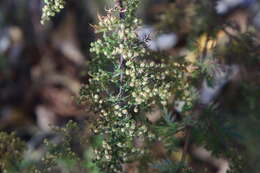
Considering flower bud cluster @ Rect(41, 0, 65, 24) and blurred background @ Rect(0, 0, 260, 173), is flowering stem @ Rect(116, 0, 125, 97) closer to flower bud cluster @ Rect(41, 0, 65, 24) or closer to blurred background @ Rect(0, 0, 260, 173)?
flower bud cluster @ Rect(41, 0, 65, 24)

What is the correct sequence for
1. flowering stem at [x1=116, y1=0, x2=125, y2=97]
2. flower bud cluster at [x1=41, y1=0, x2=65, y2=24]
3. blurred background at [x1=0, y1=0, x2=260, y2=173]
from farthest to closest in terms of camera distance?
1. blurred background at [x1=0, y1=0, x2=260, y2=173]
2. flowering stem at [x1=116, y1=0, x2=125, y2=97]
3. flower bud cluster at [x1=41, y1=0, x2=65, y2=24]

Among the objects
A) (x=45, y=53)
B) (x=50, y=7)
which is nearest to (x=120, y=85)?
(x=50, y=7)

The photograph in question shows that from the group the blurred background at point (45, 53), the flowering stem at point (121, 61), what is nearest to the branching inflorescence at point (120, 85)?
the flowering stem at point (121, 61)

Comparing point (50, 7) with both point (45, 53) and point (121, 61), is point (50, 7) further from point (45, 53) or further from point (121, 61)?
point (45, 53)

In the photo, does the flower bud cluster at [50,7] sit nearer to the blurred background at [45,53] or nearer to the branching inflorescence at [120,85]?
the branching inflorescence at [120,85]

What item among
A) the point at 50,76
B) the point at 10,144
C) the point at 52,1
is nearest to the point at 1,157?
the point at 10,144

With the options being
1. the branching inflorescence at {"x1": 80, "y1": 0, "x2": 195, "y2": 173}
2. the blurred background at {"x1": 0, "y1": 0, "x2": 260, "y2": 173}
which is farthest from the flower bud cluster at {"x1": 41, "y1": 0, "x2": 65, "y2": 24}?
the blurred background at {"x1": 0, "y1": 0, "x2": 260, "y2": 173}

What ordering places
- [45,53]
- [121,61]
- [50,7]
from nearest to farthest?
[50,7] < [121,61] < [45,53]

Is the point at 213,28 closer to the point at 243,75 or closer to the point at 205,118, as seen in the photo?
the point at 243,75

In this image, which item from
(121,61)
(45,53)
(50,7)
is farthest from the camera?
(45,53)

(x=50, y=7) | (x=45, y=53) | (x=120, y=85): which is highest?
(x=45, y=53)

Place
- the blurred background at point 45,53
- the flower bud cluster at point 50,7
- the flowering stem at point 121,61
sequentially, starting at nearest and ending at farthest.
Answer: the flower bud cluster at point 50,7 → the flowering stem at point 121,61 → the blurred background at point 45,53
